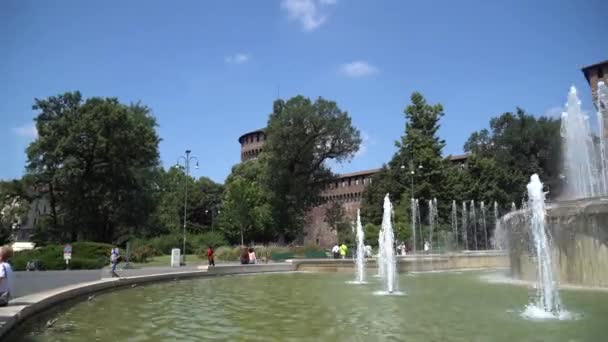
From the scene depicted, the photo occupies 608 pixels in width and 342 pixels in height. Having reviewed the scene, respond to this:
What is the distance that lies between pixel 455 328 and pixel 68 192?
44959mm

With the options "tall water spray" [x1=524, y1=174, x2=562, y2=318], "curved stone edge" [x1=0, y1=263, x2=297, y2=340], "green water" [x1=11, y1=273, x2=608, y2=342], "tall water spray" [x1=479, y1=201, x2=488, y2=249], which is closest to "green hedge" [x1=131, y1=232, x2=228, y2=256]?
"curved stone edge" [x1=0, y1=263, x2=297, y2=340]

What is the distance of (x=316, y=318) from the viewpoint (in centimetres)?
1039

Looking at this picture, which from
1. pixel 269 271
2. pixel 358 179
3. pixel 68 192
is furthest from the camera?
pixel 358 179

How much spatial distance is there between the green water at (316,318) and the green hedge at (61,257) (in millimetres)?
12816

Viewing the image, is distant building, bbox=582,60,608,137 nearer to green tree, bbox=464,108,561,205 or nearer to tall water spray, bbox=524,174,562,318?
green tree, bbox=464,108,561,205

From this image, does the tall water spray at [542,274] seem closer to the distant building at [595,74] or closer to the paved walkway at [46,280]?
the paved walkway at [46,280]

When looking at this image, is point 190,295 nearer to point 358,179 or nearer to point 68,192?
point 68,192

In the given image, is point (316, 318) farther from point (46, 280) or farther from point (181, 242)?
point (181, 242)

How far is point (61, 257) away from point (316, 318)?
21.9 m

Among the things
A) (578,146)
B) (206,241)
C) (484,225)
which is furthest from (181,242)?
(578,146)

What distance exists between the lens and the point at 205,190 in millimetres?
93438

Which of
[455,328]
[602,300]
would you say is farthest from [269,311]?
[602,300]

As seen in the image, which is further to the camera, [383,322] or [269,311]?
[269,311]

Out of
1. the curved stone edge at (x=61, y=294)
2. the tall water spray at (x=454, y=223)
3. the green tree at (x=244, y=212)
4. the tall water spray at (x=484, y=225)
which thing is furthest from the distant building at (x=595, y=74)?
the curved stone edge at (x=61, y=294)
